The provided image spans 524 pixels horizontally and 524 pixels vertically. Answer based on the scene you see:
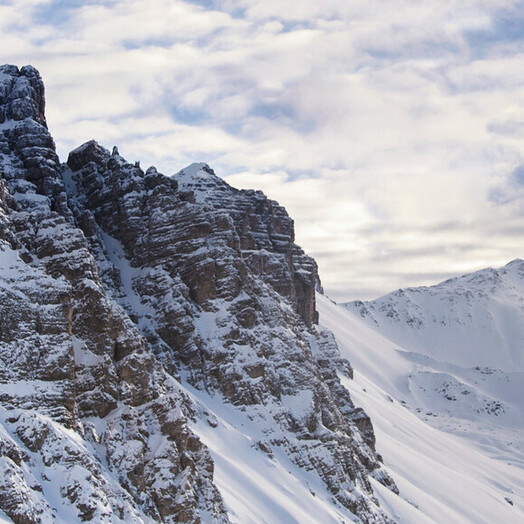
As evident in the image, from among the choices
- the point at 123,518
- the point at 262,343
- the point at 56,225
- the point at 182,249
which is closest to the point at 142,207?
the point at 182,249

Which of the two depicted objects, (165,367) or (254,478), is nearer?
(254,478)

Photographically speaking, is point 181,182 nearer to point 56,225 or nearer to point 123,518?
point 56,225

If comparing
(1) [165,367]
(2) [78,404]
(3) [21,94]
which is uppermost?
(3) [21,94]

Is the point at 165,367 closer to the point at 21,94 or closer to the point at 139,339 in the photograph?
the point at 139,339

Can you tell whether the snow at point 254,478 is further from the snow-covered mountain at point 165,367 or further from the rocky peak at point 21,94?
the rocky peak at point 21,94

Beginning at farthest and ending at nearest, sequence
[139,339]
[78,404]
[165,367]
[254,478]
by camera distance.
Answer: [165,367], [254,478], [139,339], [78,404]

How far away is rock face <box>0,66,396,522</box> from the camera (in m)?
65.7

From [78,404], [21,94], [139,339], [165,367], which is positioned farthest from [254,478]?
[21,94]

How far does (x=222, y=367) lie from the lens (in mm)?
106812

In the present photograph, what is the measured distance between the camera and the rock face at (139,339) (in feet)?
215

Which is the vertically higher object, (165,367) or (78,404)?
(165,367)

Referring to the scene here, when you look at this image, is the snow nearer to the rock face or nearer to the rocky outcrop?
the rock face

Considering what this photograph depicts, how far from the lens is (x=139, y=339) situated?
82562 mm

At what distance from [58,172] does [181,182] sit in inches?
1579
